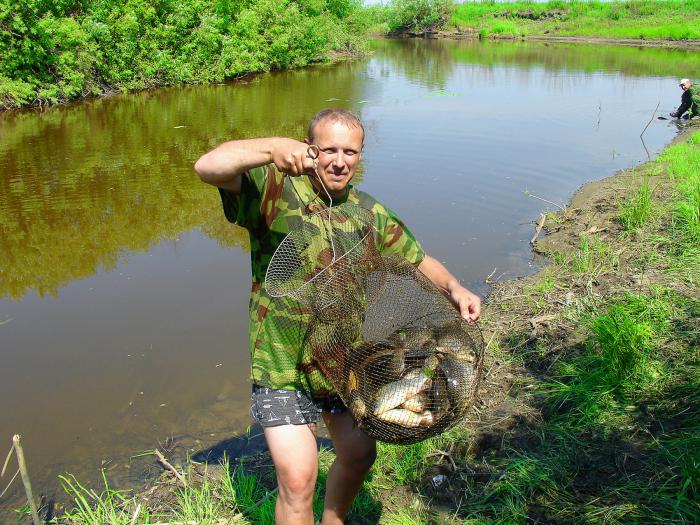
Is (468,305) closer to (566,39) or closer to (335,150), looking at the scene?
(335,150)

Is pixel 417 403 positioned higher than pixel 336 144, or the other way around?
pixel 336 144

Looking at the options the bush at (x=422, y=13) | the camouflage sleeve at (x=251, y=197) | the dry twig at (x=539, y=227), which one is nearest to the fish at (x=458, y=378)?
the camouflage sleeve at (x=251, y=197)

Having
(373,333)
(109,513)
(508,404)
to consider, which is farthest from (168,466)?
(508,404)

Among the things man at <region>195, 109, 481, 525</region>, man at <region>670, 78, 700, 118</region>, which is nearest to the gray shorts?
man at <region>195, 109, 481, 525</region>

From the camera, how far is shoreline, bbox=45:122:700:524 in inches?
139

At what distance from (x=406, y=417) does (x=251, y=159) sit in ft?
3.71

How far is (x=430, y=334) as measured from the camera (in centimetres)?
252

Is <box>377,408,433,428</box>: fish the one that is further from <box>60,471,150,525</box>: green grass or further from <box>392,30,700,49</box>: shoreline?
<box>392,30,700,49</box>: shoreline

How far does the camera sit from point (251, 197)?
8.32 ft

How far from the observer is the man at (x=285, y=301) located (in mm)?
2416

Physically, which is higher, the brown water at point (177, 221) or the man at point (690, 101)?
the man at point (690, 101)

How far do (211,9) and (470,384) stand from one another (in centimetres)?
2705

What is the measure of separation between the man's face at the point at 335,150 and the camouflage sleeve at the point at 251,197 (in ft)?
0.77

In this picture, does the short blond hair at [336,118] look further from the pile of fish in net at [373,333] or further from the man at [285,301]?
the pile of fish in net at [373,333]
